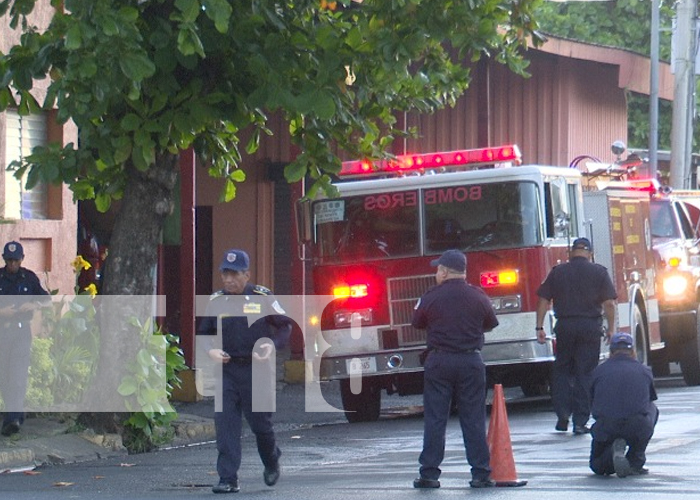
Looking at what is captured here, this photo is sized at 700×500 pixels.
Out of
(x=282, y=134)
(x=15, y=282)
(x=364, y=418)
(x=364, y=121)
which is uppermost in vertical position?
(x=282, y=134)

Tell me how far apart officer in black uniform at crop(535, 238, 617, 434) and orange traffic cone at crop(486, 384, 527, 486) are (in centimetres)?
353

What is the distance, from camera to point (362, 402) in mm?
16766

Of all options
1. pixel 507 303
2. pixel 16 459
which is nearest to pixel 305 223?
pixel 507 303

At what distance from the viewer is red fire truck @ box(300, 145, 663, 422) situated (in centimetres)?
1556

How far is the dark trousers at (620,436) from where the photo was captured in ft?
35.2

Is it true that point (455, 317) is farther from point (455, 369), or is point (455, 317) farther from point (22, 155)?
point (22, 155)

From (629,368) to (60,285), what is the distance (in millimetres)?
7344

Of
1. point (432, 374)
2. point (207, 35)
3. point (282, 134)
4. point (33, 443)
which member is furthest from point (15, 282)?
point (282, 134)

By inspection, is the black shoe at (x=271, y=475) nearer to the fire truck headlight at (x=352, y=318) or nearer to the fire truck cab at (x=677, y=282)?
the fire truck headlight at (x=352, y=318)

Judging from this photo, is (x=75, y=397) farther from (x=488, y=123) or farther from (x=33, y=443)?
(x=488, y=123)

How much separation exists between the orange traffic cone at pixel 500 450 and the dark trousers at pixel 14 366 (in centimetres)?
473

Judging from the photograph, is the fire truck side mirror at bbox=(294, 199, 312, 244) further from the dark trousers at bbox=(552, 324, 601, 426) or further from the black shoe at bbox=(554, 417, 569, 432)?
the black shoe at bbox=(554, 417, 569, 432)

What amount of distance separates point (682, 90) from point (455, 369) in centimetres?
1845

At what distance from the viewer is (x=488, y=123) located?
25438mm
